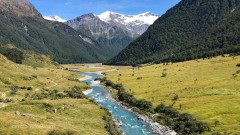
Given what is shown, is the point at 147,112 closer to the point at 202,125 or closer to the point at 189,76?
the point at 202,125

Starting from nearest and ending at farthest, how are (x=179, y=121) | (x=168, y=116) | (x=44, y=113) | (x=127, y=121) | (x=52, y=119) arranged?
(x=52, y=119) < (x=44, y=113) < (x=179, y=121) < (x=127, y=121) < (x=168, y=116)

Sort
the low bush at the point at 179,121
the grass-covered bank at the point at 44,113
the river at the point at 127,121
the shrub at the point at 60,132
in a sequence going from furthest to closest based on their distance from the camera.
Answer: the river at the point at 127,121 < the low bush at the point at 179,121 < the grass-covered bank at the point at 44,113 < the shrub at the point at 60,132

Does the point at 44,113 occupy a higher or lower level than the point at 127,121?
higher

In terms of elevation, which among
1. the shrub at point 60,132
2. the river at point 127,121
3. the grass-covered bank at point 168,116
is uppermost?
the shrub at point 60,132

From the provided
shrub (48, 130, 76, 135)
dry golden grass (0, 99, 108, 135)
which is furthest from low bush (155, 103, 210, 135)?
shrub (48, 130, 76, 135)

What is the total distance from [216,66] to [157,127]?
108 m

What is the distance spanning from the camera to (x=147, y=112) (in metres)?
110

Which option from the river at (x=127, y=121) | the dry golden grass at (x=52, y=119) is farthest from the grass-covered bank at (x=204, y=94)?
Result: the dry golden grass at (x=52, y=119)

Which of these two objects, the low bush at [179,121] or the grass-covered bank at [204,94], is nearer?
the low bush at [179,121]

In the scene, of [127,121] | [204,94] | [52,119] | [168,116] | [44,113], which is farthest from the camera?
[204,94]

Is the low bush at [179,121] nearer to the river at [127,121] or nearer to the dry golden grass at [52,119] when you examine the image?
the river at [127,121]

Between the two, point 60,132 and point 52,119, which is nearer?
point 60,132

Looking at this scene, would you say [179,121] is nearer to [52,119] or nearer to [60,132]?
[52,119]

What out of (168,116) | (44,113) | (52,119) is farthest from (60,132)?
(168,116)
